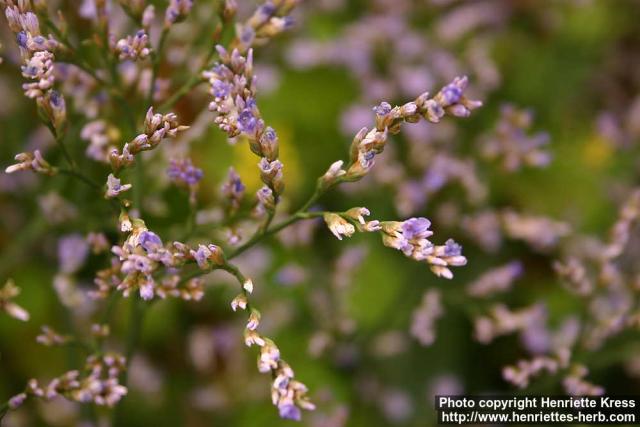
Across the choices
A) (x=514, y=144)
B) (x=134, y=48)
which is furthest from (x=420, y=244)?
(x=514, y=144)

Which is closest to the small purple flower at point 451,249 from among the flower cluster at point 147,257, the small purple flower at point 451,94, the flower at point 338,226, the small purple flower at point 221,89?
the flower at point 338,226

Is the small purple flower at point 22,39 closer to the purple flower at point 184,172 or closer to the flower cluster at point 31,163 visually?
the flower cluster at point 31,163

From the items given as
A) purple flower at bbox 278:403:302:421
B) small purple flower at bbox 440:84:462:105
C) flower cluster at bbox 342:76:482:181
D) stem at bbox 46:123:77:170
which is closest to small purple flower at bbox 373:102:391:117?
flower cluster at bbox 342:76:482:181

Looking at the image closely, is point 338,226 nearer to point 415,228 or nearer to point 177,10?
point 415,228

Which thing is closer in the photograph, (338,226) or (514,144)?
(338,226)

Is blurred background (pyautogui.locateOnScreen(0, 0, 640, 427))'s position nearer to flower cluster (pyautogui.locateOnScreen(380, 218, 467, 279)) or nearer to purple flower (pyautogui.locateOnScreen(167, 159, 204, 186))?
purple flower (pyautogui.locateOnScreen(167, 159, 204, 186))

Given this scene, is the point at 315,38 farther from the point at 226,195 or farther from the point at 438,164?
the point at 226,195

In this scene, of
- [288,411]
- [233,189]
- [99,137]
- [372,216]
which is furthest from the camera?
[372,216]
